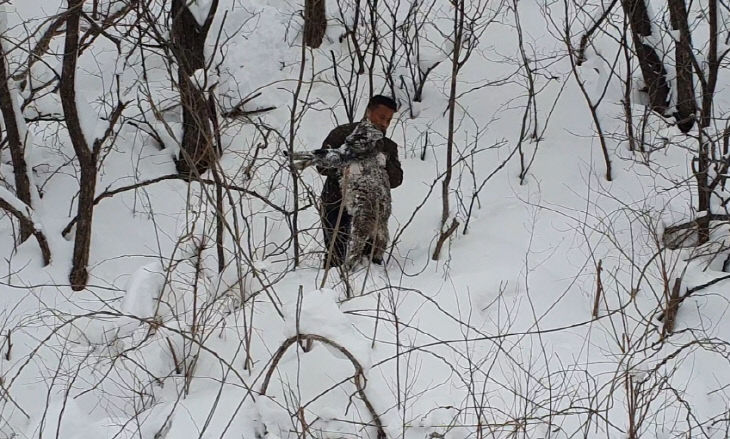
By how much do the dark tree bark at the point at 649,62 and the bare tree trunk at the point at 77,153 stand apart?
4.45 metres

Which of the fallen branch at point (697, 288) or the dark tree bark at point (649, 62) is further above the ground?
the dark tree bark at point (649, 62)

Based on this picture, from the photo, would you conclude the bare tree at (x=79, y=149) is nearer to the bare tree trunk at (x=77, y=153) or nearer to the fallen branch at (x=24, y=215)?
the bare tree trunk at (x=77, y=153)

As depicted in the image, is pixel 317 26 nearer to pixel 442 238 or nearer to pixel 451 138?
pixel 451 138

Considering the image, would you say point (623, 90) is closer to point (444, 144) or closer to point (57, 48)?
point (444, 144)

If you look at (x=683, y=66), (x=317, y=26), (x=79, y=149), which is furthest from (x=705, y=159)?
(x=317, y=26)

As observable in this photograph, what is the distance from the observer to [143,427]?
4.20 meters

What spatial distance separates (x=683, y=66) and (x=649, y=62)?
840 millimetres

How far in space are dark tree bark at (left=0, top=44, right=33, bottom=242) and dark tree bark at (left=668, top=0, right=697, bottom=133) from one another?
184 inches

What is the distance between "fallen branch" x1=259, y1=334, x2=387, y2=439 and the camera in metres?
3.95

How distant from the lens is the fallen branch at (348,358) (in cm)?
395

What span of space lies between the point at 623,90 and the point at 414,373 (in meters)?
4.10

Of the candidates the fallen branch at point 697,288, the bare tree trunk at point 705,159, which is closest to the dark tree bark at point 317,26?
the bare tree trunk at point 705,159

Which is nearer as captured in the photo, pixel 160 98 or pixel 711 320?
pixel 711 320

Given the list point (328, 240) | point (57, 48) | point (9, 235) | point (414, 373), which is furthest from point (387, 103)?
point (57, 48)
